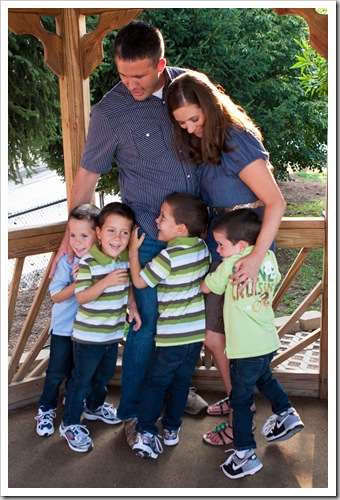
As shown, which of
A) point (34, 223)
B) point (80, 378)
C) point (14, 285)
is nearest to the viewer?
point (80, 378)

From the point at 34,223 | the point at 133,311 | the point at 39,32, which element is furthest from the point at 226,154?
the point at 34,223

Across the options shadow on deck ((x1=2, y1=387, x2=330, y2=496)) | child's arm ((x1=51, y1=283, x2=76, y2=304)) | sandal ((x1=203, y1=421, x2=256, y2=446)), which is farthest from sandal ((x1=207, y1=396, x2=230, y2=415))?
child's arm ((x1=51, y1=283, x2=76, y2=304))

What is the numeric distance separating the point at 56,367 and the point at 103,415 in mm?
395

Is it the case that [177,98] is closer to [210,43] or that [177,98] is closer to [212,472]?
[212,472]

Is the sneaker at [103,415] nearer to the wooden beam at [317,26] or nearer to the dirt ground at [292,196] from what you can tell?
the wooden beam at [317,26]

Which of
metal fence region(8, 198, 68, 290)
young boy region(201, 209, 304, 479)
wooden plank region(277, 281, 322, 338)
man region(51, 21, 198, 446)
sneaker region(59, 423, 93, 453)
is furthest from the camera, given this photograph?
metal fence region(8, 198, 68, 290)

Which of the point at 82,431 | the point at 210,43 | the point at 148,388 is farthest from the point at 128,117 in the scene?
the point at 210,43

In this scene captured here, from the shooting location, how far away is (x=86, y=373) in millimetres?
3057

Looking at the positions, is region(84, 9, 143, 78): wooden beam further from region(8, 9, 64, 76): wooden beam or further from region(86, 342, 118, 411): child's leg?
region(86, 342, 118, 411): child's leg

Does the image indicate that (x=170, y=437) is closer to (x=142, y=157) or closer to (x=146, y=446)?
(x=146, y=446)

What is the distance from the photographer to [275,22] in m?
10.5

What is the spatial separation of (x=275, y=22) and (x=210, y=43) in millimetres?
3148

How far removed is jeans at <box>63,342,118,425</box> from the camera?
3021mm

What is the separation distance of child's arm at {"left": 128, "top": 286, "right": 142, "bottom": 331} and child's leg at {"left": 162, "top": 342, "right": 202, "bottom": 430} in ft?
0.67
